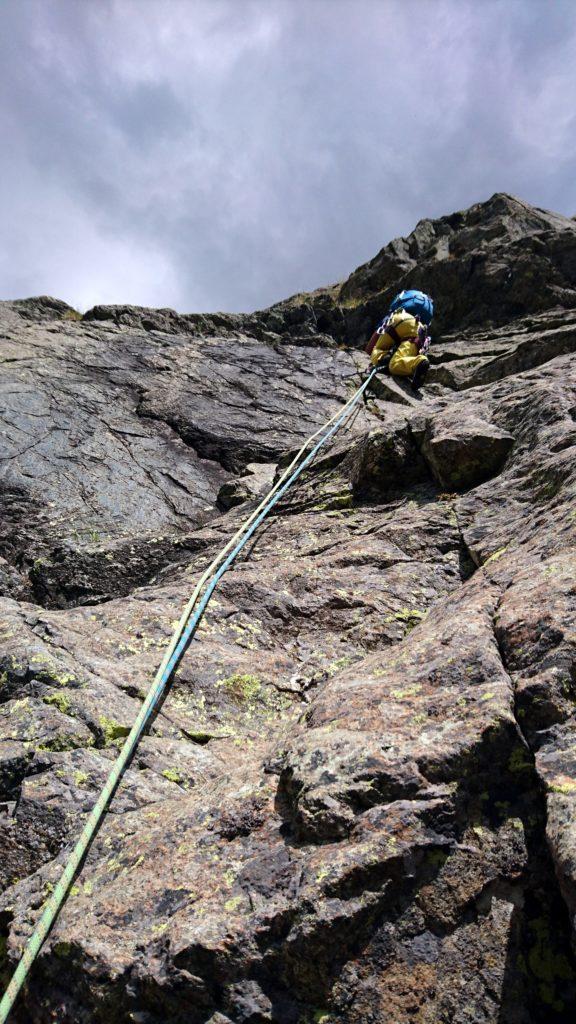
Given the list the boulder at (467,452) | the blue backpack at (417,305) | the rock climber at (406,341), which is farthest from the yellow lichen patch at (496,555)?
the blue backpack at (417,305)

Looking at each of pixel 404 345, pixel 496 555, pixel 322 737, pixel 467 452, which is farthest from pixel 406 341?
pixel 322 737

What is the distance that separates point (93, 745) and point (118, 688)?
0.52m

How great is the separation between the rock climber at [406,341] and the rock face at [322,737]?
5585 millimetres

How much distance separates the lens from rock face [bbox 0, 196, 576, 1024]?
A: 215cm

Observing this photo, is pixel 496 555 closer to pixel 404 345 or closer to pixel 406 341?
pixel 404 345

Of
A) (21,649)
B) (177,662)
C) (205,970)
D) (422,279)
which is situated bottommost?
(205,970)

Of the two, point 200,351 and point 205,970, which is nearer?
point 205,970

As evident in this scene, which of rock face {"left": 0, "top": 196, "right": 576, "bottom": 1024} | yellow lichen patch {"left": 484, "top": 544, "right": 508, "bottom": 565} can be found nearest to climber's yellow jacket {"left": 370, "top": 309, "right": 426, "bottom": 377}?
rock face {"left": 0, "top": 196, "right": 576, "bottom": 1024}

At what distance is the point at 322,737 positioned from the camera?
295 cm

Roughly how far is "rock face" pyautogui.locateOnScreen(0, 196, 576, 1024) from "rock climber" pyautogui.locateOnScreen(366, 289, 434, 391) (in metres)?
5.58

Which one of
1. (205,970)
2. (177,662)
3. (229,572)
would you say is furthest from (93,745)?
(229,572)

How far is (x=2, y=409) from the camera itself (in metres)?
10.5

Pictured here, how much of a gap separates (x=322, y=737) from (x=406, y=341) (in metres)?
12.6

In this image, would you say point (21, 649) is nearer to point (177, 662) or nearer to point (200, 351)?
point (177, 662)
